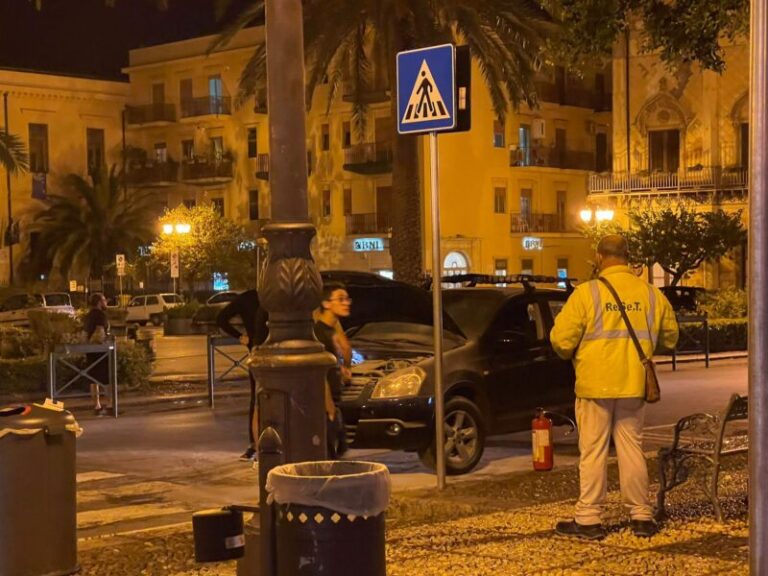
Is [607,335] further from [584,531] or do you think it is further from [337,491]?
[337,491]

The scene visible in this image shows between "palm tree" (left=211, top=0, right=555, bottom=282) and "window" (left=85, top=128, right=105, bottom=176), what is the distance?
42004 mm

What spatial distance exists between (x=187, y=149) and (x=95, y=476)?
176 ft

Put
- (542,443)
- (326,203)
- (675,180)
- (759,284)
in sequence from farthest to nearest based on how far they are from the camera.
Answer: (326,203) → (675,180) → (542,443) → (759,284)

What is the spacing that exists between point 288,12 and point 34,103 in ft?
187

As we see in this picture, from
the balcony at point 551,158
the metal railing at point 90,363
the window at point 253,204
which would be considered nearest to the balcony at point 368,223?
the balcony at point 551,158

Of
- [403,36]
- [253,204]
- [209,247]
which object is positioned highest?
[403,36]

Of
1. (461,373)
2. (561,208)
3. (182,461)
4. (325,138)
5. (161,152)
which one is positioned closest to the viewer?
(461,373)

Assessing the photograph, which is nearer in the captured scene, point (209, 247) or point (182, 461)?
point (182, 461)

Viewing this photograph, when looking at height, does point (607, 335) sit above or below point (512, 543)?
above

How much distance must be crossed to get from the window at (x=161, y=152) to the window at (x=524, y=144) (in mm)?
19346

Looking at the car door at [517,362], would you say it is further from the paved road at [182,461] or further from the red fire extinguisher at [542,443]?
the red fire extinguisher at [542,443]

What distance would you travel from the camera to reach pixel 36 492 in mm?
7469

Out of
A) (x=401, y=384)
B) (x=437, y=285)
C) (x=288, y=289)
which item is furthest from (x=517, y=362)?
(x=288, y=289)

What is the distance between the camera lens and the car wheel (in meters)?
12.1
